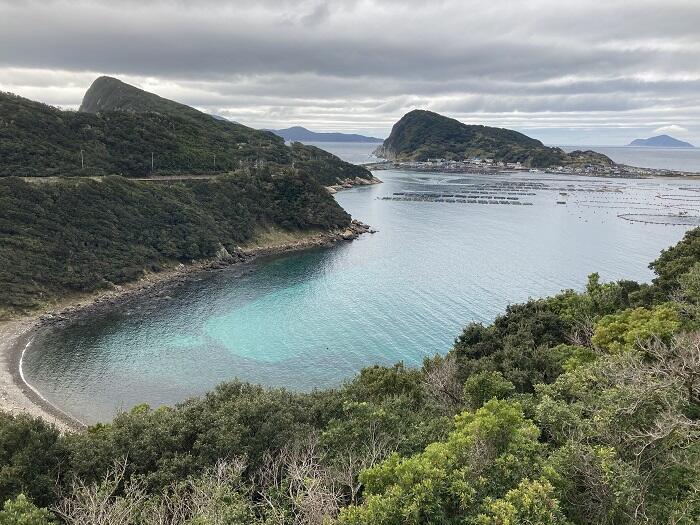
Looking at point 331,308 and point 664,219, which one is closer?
point 331,308

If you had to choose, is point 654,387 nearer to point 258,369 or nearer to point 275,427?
point 275,427

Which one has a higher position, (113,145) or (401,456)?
(113,145)

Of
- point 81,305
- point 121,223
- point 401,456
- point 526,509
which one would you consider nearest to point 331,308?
point 81,305

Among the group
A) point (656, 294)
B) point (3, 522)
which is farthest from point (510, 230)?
point (3, 522)

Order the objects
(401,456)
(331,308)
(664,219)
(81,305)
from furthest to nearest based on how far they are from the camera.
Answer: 1. (664,219)
2. (331,308)
3. (81,305)
4. (401,456)

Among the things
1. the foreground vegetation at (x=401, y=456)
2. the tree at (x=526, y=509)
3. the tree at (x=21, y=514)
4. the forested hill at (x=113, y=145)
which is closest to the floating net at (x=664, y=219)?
the forested hill at (x=113, y=145)

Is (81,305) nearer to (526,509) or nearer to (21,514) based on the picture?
(21,514)
